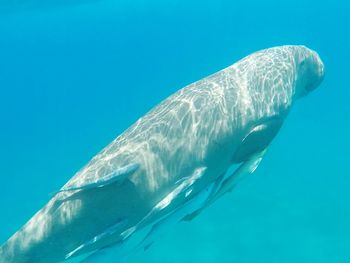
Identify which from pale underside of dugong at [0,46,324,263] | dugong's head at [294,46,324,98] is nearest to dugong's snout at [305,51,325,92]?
dugong's head at [294,46,324,98]

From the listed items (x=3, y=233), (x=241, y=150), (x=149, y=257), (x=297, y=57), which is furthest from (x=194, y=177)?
(x=3, y=233)

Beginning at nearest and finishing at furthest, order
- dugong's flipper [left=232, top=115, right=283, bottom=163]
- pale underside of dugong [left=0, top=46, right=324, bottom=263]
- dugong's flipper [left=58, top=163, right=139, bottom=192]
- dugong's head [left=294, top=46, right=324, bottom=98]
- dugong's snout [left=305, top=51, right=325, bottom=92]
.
A: dugong's flipper [left=58, top=163, right=139, bottom=192]
pale underside of dugong [left=0, top=46, right=324, bottom=263]
dugong's flipper [left=232, top=115, right=283, bottom=163]
dugong's head [left=294, top=46, right=324, bottom=98]
dugong's snout [left=305, top=51, right=325, bottom=92]

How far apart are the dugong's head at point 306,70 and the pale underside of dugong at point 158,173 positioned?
1.49 metres

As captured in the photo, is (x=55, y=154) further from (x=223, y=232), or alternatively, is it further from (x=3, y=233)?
(x=223, y=232)

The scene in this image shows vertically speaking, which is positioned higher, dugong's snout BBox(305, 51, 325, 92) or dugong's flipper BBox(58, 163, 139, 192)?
dugong's flipper BBox(58, 163, 139, 192)

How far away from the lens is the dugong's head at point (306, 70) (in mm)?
9195

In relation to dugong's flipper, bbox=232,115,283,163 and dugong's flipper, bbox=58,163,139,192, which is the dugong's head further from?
dugong's flipper, bbox=58,163,139,192

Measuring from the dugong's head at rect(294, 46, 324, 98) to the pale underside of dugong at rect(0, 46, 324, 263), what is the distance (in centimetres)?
149

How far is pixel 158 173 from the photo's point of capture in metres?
6.24

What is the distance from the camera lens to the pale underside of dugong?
19.7ft

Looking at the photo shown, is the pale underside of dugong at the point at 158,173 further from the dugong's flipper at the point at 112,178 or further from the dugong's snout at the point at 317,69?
the dugong's snout at the point at 317,69

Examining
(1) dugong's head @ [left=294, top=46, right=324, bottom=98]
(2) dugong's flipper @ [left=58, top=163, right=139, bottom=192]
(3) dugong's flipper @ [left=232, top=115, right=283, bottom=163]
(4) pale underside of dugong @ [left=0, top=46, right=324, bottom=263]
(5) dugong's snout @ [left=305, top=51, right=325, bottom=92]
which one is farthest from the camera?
(5) dugong's snout @ [left=305, top=51, right=325, bottom=92]

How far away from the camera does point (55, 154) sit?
29.5 meters

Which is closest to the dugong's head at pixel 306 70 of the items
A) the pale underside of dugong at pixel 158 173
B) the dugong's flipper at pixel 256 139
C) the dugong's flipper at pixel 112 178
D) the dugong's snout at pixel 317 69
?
the dugong's snout at pixel 317 69
